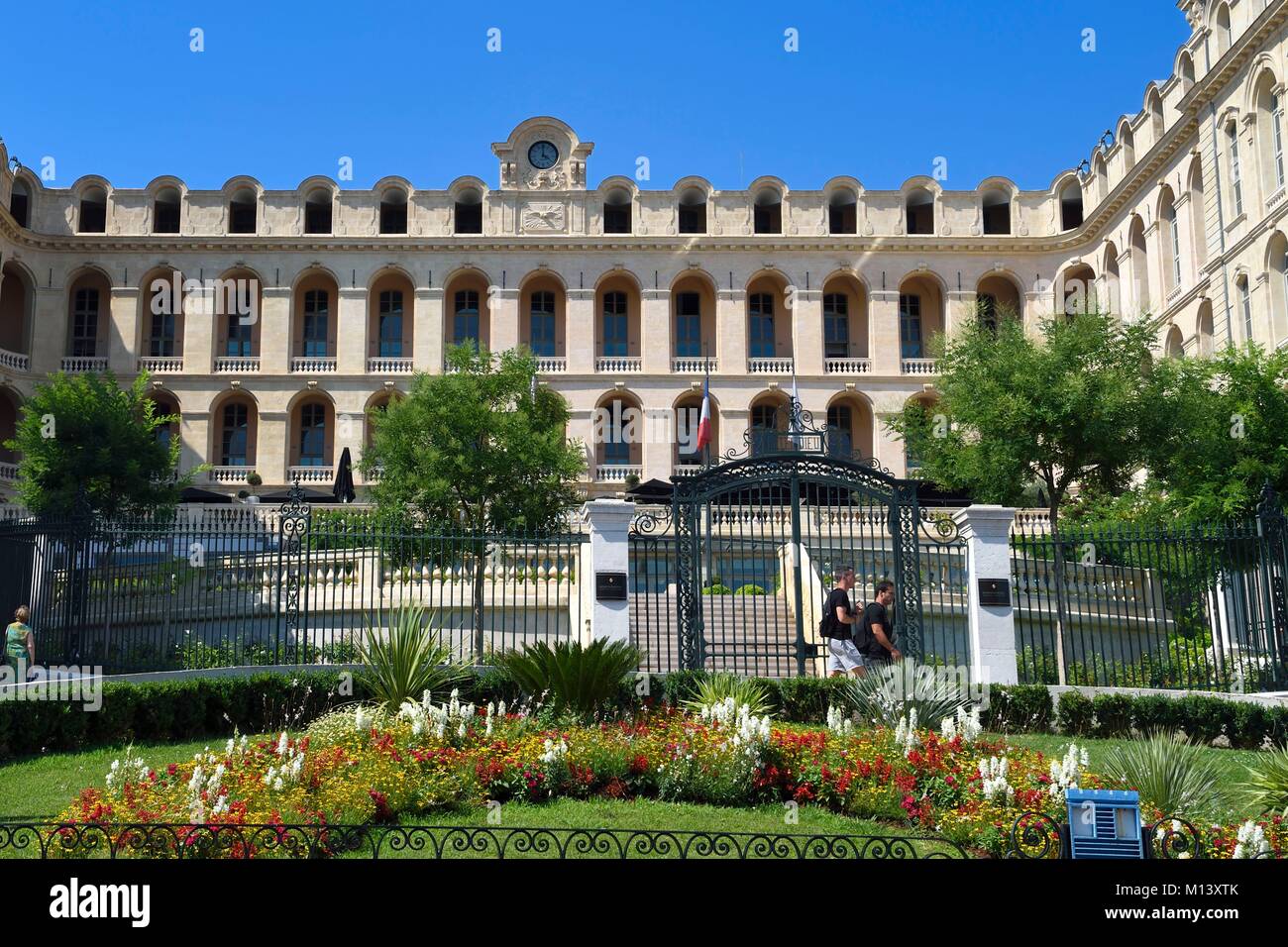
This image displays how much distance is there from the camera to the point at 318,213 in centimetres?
5147

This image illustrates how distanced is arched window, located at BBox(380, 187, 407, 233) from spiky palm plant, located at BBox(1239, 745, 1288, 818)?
147 feet

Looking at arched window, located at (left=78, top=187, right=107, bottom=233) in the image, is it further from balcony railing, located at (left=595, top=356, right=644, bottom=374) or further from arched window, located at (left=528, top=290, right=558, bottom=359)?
balcony railing, located at (left=595, top=356, right=644, bottom=374)

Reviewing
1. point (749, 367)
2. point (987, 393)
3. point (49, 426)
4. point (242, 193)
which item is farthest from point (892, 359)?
point (49, 426)

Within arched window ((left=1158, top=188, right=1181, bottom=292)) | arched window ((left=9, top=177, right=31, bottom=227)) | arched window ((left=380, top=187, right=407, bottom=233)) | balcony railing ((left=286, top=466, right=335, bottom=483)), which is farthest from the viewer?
arched window ((left=380, top=187, right=407, bottom=233))

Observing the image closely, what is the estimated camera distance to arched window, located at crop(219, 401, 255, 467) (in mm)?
49562

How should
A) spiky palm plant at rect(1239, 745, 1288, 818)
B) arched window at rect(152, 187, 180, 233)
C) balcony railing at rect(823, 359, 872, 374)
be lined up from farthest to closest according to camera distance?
arched window at rect(152, 187, 180, 233) → balcony railing at rect(823, 359, 872, 374) → spiky palm plant at rect(1239, 745, 1288, 818)

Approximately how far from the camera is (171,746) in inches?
560

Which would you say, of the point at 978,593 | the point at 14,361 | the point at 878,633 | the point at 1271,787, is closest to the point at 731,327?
the point at 14,361

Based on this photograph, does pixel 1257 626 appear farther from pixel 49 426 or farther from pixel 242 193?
pixel 242 193

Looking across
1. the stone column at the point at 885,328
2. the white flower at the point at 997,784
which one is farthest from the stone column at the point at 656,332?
the white flower at the point at 997,784

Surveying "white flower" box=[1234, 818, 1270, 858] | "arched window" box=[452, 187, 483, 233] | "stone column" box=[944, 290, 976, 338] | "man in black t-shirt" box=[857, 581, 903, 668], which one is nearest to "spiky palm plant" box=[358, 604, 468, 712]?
"man in black t-shirt" box=[857, 581, 903, 668]

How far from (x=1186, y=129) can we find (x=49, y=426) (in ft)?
116

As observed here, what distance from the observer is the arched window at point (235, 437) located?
49562mm
